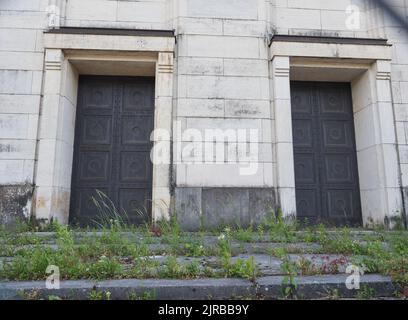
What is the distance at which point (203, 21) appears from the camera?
7676mm

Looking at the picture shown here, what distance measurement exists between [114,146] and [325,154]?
517cm

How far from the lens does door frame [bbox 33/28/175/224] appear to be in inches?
266

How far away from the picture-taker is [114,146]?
7.78 meters

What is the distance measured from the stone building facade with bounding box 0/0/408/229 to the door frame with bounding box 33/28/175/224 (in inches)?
1.1

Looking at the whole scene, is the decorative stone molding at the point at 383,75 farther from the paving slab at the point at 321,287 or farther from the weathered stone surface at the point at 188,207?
the paving slab at the point at 321,287

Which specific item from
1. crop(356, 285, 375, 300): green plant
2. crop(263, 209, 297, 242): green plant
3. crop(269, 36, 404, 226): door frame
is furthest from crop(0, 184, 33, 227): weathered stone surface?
crop(356, 285, 375, 300): green plant

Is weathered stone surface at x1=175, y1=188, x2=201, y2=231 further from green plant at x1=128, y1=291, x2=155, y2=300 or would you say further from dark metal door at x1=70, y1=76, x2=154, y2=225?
green plant at x1=128, y1=291, x2=155, y2=300

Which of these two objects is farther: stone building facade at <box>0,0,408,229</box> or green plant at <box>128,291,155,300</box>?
stone building facade at <box>0,0,408,229</box>

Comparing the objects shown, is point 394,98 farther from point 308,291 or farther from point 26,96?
point 26,96

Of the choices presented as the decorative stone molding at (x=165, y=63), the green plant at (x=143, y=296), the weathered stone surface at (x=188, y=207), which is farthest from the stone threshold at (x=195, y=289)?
the decorative stone molding at (x=165, y=63)

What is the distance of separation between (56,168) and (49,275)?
3.83 meters

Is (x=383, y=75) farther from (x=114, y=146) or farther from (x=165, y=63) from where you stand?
(x=114, y=146)

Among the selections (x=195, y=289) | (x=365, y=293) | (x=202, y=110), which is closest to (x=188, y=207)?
(x=202, y=110)

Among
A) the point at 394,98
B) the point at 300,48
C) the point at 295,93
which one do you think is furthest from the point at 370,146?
the point at 300,48
